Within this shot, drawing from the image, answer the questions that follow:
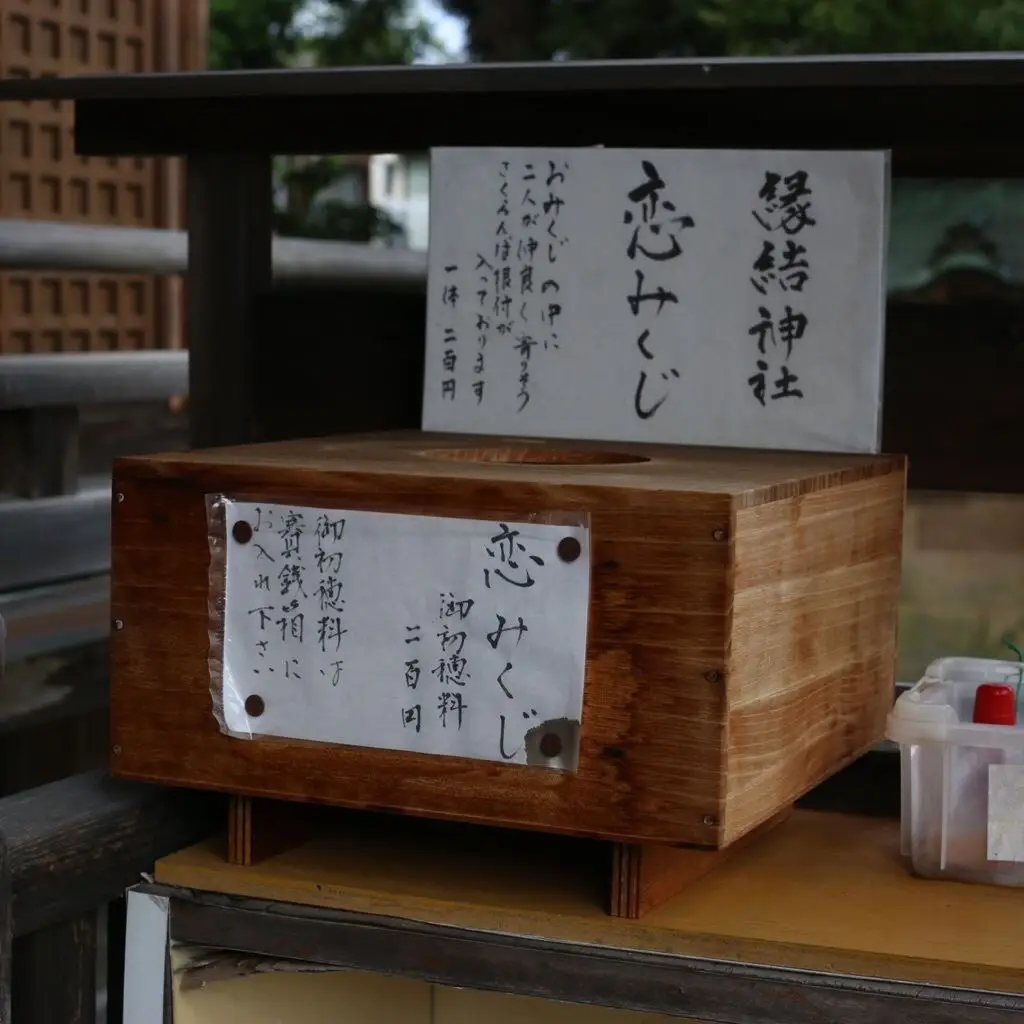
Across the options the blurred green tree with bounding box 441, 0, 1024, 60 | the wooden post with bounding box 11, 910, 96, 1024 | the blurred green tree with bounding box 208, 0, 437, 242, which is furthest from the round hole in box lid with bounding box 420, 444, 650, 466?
the blurred green tree with bounding box 208, 0, 437, 242

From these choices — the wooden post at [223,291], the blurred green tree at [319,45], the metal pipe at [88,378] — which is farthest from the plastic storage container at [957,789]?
the blurred green tree at [319,45]

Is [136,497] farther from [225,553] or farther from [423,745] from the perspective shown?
[423,745]

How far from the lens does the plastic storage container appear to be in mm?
1868

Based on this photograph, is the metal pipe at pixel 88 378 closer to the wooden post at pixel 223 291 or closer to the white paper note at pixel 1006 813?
the wooden post at pixel 223 291

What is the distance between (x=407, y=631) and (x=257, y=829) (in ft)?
1.22

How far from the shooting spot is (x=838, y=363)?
7.33 feet

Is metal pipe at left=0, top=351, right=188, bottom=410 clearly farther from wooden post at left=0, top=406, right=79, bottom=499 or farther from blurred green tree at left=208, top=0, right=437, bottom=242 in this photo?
blurred green tree at left=208, top=0, right=437, bottom=242

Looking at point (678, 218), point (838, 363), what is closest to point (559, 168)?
point (678, 218)

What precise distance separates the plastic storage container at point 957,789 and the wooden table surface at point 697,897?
0.03m

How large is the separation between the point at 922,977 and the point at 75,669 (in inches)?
87.0

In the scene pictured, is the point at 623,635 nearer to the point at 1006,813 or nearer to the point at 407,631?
the point at 407,631

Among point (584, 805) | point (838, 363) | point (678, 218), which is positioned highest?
point (678, 218)

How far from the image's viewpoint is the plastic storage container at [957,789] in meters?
1.87

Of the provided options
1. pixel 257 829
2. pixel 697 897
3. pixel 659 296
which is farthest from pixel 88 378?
pixel 697 897
